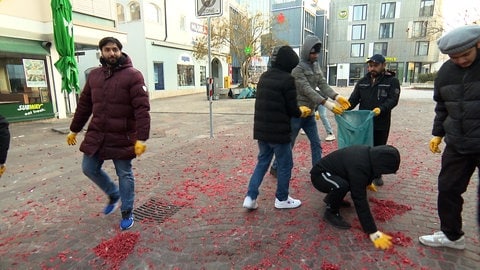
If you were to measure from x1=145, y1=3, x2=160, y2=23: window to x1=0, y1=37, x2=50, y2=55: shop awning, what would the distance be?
500 inches

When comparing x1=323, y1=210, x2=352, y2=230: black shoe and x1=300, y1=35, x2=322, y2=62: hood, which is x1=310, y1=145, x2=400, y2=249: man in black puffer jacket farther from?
x1=300, y1=35, x2=322, y2=62: hood

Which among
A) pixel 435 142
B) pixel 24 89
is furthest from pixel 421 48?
pixel 435 142

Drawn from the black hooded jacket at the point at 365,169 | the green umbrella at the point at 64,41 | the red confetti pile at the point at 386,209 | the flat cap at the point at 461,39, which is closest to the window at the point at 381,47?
the green umbrella at the point at 64,41

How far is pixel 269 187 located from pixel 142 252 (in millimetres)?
1982

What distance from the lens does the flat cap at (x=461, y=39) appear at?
2318 mm

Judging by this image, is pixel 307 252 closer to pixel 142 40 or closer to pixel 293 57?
pixel 293 57

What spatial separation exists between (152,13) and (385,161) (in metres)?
23.9

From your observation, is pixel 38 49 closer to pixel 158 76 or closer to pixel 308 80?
pixel 308 80

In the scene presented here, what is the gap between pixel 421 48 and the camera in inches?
1896

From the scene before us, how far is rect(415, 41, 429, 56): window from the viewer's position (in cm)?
4769

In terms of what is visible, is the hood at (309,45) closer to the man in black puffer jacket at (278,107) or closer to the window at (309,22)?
the man in black puffer jacket at (278,107)

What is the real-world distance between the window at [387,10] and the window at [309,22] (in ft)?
42.6

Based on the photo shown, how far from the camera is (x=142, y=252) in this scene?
2.90 meters

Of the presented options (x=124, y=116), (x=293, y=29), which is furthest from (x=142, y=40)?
(x=293, y=29)
